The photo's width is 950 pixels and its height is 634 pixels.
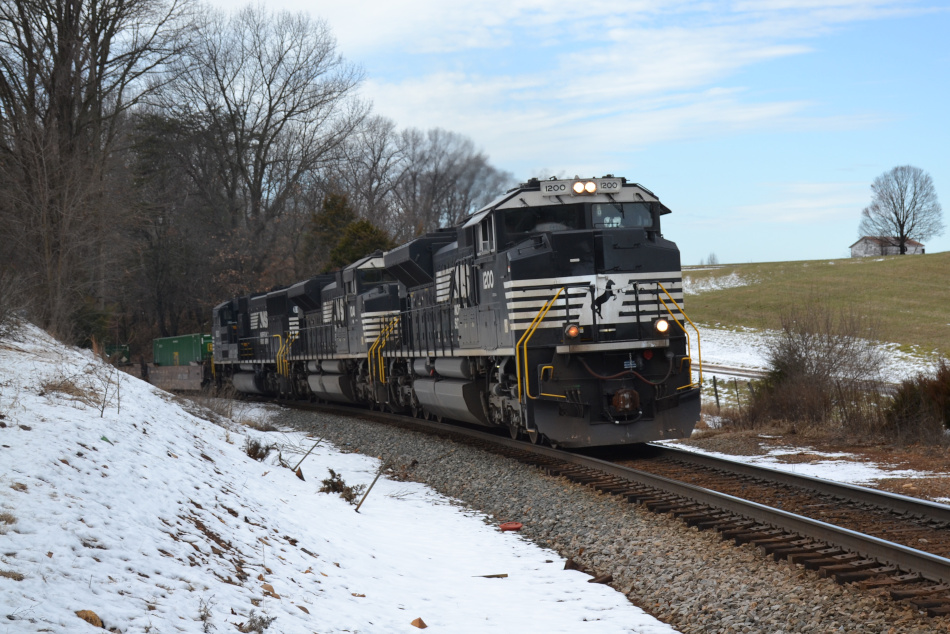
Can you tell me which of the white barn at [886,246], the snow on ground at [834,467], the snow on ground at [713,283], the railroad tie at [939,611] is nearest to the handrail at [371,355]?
the snow on ground at [834,467]

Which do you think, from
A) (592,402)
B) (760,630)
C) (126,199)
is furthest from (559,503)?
(126,199)

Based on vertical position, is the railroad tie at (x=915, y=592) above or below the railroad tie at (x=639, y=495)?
above

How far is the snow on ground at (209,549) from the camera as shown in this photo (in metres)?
4.28

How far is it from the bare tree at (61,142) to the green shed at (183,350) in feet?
31.8

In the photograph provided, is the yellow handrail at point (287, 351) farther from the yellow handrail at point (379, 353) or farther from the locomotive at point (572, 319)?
A: the locomotive at point (572, 319)

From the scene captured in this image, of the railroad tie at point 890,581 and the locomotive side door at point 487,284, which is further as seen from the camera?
the locomotive side door at point 487,284

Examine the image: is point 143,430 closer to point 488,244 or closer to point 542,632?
point 542,632

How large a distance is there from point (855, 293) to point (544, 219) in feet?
143

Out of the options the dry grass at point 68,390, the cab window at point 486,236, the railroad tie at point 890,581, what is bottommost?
the railroad tie at point 890,581

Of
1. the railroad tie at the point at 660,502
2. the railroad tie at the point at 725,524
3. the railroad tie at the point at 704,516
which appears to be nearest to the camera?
the railroad tie at the point at 725,524

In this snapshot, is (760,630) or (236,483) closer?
(760,630)

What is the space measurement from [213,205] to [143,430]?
4332 centimetres

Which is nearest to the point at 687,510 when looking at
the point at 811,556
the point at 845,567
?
the point at 811,556

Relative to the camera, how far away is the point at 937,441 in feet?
39.1
